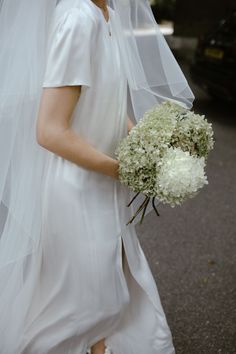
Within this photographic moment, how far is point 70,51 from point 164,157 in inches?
18.1

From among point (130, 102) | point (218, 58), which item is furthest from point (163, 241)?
point (218, 58)

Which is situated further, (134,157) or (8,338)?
(8,338)

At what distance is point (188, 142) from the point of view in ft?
5.56

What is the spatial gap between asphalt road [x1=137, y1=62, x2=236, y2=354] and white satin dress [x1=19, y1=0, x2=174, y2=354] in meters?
0.60

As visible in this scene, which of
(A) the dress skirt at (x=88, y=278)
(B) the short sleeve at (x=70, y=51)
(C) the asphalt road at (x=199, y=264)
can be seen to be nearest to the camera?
(B) the short sleeve at (x=70, y=51)

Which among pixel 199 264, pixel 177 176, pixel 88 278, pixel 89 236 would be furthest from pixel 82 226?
pixel 199 264

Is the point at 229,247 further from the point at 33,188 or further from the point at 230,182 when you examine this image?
the point at 33,188

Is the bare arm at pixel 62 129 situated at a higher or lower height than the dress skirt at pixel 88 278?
higher

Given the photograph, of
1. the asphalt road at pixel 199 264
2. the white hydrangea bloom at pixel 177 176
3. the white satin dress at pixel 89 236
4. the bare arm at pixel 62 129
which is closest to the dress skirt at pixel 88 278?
the white satin dress at pixel 89 236

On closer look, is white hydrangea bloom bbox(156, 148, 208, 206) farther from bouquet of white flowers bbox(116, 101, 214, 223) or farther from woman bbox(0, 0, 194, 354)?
woman bbox(0, 0, 194, 354)

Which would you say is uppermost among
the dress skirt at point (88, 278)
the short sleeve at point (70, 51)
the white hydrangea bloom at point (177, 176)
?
the short sleeve at point (70, 51)

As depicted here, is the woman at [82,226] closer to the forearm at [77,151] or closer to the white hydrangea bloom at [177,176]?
the forearm at [77,151]

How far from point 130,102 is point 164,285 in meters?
1.48

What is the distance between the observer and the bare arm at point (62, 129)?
60.9 inches
